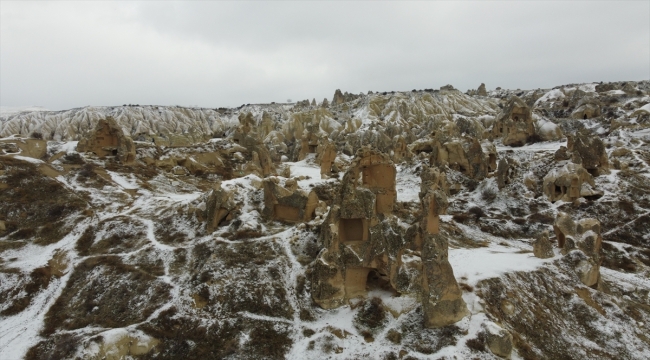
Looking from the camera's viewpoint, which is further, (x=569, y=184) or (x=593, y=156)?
(x=593, y=156)

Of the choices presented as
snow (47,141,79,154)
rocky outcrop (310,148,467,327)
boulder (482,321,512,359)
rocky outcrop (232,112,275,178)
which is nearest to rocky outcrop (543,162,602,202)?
rocky outcrop (310,148,467,327)

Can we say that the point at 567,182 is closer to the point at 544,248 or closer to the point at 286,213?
the point at 544,248

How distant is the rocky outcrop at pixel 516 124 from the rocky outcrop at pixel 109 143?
55.1 meters

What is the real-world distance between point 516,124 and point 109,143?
5896 centimetres

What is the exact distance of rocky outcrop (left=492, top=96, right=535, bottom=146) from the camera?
58.5 metres

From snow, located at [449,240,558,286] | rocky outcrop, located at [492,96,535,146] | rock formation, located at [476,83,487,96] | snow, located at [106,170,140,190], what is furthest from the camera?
rock formation, located at [476,83,487,96]

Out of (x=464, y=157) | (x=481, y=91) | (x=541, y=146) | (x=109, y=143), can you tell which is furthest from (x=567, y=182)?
(x=481, y=91)

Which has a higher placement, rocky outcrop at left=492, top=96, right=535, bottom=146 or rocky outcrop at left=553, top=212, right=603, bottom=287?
rocky outcrop at left=492, top=96, right=535, bottom=146

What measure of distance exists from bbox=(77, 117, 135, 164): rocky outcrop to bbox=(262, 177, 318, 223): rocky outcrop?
81.7 feet

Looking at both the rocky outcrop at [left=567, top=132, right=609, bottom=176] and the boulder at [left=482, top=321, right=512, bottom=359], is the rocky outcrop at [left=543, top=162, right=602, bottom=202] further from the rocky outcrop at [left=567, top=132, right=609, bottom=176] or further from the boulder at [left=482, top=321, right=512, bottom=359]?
the boulder at [left=482, top=321, right=512, bottom=359]

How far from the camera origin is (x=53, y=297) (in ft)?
73.8

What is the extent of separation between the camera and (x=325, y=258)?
2220 centimetres

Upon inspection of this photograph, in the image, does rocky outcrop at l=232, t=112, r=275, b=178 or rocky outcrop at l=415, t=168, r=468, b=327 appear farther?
rocky outcrop at l=232, t=112, r=275, b=178

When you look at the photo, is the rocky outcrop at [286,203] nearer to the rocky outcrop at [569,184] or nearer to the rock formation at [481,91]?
the rocky outcrop at [569,184]
